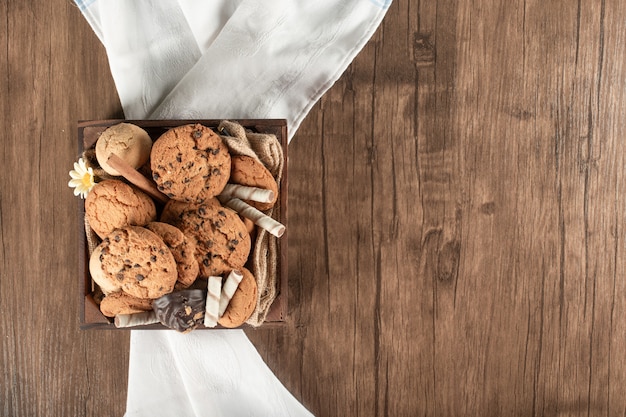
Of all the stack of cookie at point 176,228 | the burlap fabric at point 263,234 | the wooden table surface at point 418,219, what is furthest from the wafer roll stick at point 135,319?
the wooden table surface at point 418,219

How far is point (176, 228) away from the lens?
0.64 meters

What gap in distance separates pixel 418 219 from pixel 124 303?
462 millimetres

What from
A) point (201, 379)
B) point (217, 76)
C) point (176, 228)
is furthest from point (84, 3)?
point (201, 379)

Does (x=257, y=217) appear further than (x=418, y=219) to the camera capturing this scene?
No

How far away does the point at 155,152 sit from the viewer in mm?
665

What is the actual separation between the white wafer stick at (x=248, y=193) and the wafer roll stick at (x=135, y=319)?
0.57 feet

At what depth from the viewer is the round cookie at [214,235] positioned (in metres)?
0.65

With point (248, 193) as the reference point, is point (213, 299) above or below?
below

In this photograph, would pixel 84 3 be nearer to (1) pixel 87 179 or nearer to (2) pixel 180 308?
(1) pixel 87 179

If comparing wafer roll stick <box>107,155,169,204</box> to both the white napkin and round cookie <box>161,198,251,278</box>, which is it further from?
the white napkin

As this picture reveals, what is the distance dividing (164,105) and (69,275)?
31 cm

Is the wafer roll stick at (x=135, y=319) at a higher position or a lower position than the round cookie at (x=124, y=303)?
lower

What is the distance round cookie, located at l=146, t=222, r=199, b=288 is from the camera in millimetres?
630

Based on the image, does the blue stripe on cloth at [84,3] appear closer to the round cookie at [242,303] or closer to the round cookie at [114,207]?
the round cookie at [114,207]
